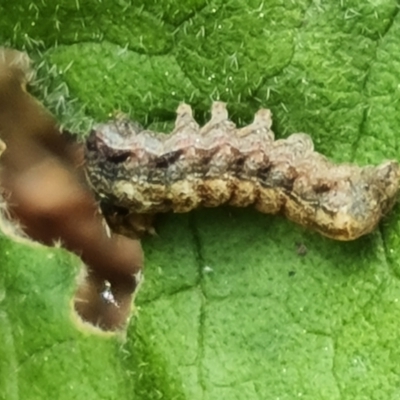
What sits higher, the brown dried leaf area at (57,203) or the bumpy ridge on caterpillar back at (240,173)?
the bumpy ridge on caterpillar back at (240,173)

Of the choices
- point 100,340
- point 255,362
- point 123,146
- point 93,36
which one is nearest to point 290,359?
point 255,362

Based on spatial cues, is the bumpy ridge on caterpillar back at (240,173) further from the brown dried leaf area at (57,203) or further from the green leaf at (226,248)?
the brown dried leaf area at (57,203)

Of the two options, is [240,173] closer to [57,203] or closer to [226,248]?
[226,248]

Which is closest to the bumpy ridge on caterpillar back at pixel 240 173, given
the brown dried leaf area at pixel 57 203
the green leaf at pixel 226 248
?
the green leaf at pixel 226 248

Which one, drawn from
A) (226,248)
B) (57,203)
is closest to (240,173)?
(226,248)

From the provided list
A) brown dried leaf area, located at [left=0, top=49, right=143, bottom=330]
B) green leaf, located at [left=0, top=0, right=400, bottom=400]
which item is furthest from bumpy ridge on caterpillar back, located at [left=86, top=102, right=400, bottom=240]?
brown dried leaf area, located at [left=0, top=49, right=143, bottom=330]

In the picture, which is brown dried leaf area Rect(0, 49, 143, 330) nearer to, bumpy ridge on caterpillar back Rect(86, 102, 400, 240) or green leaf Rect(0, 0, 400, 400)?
green leaf Rect(0, 0, 400, 400)

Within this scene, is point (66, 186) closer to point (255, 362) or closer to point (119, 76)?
point (119, 76)
